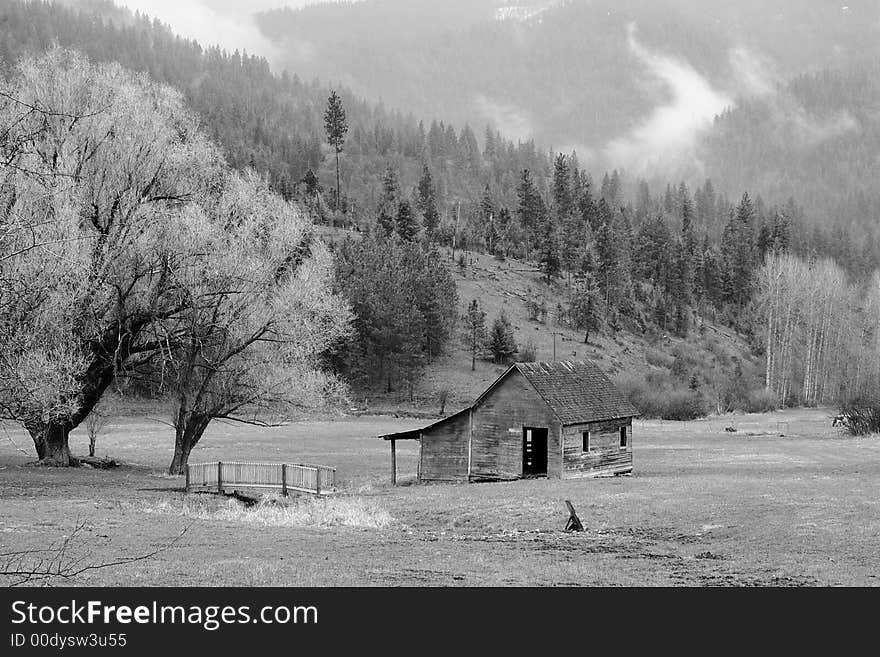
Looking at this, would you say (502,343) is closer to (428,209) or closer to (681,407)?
(681,407)

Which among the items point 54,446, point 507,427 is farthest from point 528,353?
point 54,446

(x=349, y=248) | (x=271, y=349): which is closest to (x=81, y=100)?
(x=271, y=349)

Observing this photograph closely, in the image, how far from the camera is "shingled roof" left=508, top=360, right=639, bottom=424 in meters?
46.6

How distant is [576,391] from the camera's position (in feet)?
160

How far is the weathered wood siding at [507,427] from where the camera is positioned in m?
45.8

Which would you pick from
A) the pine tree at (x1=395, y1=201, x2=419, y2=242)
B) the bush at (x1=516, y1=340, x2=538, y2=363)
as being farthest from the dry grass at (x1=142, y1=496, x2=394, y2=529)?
the pine tree at (x1=395, y1=201, x2=419, y2=242)

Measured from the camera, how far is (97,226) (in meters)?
38.3

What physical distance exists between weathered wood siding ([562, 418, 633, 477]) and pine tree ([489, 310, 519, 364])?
195 feet

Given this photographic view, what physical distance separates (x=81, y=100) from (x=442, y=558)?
26.9m

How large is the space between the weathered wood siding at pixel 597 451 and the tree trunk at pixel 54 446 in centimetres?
2354

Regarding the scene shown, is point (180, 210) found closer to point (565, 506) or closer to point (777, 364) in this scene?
point (565, 506)

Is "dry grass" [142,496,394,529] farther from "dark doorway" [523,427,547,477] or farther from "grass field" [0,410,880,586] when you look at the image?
"dark doorway" [523,427,547,477]

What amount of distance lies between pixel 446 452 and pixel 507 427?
3.68 m

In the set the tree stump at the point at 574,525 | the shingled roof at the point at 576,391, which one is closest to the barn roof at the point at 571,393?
the shingled roof at the point at 576,391
